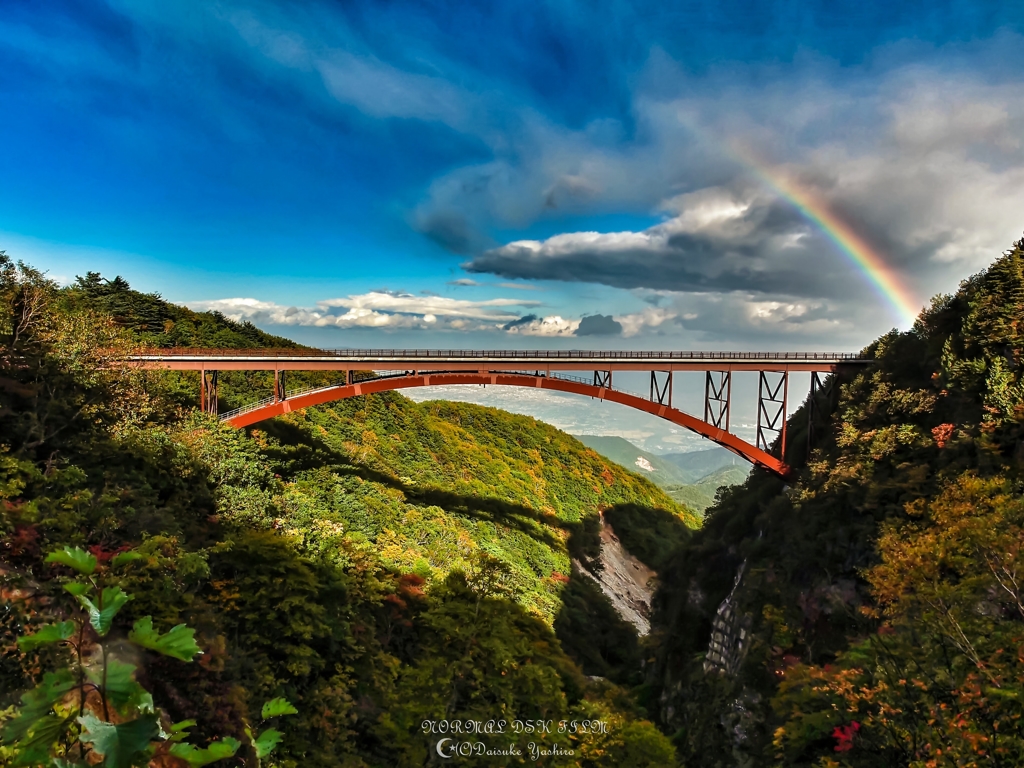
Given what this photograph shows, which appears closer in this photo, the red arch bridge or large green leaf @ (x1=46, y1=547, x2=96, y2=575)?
large green leaf @ (x1=46, y1=547, x2=96, y2=575)

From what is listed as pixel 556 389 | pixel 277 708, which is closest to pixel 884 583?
pixel 277 708

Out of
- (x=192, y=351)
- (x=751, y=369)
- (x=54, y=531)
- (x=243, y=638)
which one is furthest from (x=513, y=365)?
(x=54, y=531)

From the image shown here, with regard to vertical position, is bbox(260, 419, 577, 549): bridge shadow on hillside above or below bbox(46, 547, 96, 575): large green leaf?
below

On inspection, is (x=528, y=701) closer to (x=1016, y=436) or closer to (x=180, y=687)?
(x=180, y=687)

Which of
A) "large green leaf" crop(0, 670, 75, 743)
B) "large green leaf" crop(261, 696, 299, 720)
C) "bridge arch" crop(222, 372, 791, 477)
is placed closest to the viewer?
"large green leaf" crop(0, 670, 75, 743)

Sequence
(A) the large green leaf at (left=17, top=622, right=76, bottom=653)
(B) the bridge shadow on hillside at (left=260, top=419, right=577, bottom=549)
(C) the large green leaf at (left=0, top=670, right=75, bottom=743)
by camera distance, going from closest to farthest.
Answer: (A) the large green leaf at (left=17, top=622, right=76, bottom=653)
(C) the large green leaf at (left=0, top=670, right=75, bottom=743)
(B) the bridge shadow on hillside at (left=260, top=419, right=577, bottom=549)

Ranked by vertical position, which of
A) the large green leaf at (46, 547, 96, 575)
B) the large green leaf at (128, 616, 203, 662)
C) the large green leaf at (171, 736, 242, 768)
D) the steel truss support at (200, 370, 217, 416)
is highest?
the large green leaf at (46, 547, 96, 575)

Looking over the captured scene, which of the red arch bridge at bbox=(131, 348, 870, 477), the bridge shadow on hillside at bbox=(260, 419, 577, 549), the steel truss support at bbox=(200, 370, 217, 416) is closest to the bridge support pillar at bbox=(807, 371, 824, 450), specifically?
the red arch bridge at bbox=(131, 348, 870, 477)

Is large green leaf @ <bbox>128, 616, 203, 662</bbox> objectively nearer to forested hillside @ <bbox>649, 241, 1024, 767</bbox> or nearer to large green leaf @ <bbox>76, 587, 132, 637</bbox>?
large green leaf @ <bbox>76, 587, 132, 637</bbox>
